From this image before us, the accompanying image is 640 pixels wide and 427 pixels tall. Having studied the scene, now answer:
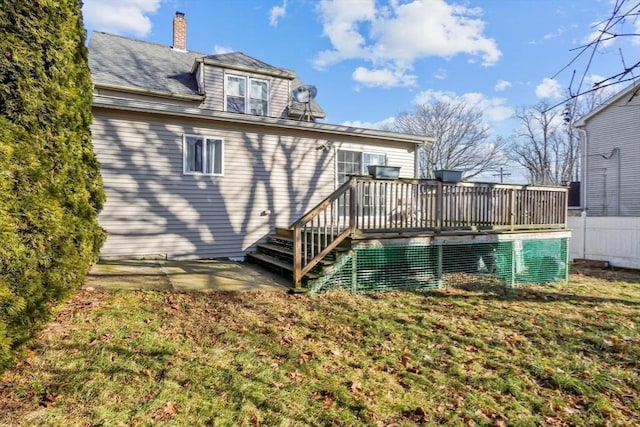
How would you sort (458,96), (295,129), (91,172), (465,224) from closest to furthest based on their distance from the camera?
(91,172) < (465,224) < (295,129) < (458,96)

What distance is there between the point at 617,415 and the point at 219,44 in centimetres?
1703

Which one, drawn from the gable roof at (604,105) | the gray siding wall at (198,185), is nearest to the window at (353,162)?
the gray siding wall at (198,185)

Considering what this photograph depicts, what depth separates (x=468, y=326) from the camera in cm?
482

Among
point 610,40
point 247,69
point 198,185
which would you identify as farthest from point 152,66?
point 610,40

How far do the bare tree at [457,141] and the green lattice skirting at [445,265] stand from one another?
21.6m

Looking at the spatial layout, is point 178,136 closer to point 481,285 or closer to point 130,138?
point 130,138

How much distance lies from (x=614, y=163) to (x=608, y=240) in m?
5.61

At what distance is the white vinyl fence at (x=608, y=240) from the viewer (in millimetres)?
10359

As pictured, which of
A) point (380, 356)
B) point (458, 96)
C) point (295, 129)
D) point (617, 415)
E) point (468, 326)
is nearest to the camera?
point (617, 415)

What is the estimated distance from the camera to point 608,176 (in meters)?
15.0

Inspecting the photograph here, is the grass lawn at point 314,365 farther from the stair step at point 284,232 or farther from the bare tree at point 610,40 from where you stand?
the bare tree at point 610,40

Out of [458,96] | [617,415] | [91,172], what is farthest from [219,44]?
[458,96]

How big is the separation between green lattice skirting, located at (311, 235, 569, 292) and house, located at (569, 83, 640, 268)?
14.2 feet

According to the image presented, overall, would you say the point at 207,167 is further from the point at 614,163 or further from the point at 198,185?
the point at 614,163
